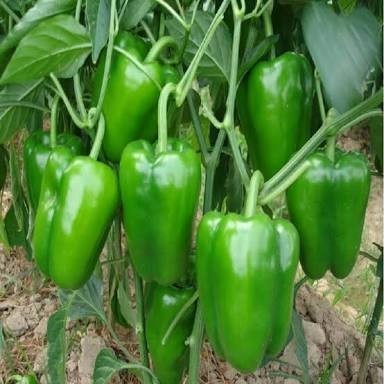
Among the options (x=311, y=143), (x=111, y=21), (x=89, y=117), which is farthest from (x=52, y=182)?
(x=311, y=143)

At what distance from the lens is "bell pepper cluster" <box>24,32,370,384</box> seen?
803 millimetres

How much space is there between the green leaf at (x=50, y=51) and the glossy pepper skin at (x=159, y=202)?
0.13m

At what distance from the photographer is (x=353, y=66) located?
801 mm

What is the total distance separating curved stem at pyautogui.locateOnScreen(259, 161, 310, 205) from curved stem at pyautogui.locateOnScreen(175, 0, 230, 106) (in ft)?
0.46

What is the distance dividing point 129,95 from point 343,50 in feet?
0.80

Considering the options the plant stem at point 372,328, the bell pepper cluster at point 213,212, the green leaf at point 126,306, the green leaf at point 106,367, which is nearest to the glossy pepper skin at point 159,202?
the bell pepper cluster at point 213,212

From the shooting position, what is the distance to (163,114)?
0.81 metres

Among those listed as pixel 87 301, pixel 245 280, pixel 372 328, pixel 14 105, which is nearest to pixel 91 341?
pixel 87 301

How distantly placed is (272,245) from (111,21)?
30 centimetres

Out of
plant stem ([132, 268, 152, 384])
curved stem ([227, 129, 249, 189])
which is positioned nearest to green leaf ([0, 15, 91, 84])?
curved stem ([227, 129, 249, 189])

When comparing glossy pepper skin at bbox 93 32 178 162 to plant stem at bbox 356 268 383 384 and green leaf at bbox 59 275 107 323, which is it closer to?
green leaf at bbox 59 275 107 323

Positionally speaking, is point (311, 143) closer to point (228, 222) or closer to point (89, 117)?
point (228, 222)

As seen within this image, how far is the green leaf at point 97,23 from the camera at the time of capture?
827mm

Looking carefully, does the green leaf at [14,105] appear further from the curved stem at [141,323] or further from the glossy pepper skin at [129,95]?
the curved stem at [141,323]
